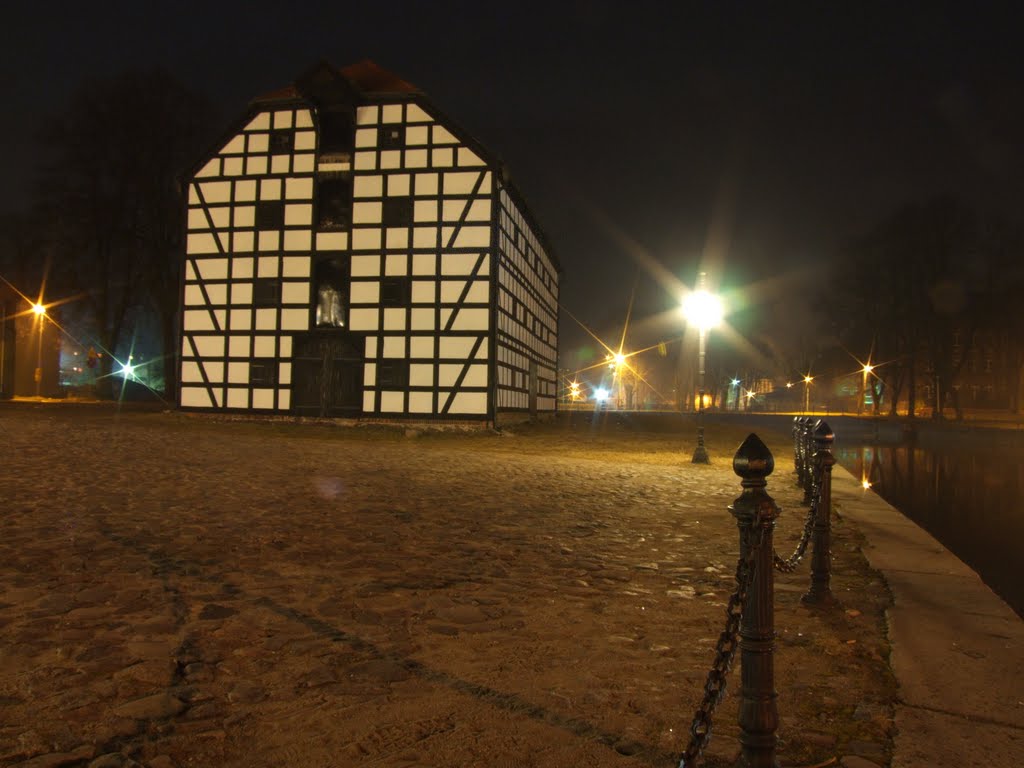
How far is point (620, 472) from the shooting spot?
14969 millimetres

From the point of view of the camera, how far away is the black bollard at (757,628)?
264cm

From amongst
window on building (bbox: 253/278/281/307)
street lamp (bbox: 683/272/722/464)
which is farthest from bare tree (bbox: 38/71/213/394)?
street lamp (bbox: 683/272/722/464)

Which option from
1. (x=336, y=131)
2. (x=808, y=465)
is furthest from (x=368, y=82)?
(x=808, y=465)

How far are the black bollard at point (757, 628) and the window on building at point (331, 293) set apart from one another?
937 inches

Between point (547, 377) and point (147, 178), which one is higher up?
point (147, 178)

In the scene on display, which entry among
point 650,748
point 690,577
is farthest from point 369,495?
point 650,748

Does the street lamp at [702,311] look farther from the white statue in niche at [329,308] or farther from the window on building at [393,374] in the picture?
the white statue in niche at [329,308]

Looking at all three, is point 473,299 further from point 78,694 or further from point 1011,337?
point 1011,337

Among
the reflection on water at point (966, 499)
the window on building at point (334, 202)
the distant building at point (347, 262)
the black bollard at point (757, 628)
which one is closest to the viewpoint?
the black bollard at point (757, 628)

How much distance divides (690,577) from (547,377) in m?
32.4

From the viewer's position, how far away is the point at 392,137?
2559cm

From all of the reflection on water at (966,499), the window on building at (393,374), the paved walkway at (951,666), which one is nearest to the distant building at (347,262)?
the window on building at (393,374)

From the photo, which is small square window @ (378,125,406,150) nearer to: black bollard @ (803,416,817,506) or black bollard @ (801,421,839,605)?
black bollard @ (803,416,817,506)

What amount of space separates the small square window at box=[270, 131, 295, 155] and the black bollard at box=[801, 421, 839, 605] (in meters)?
24.2
